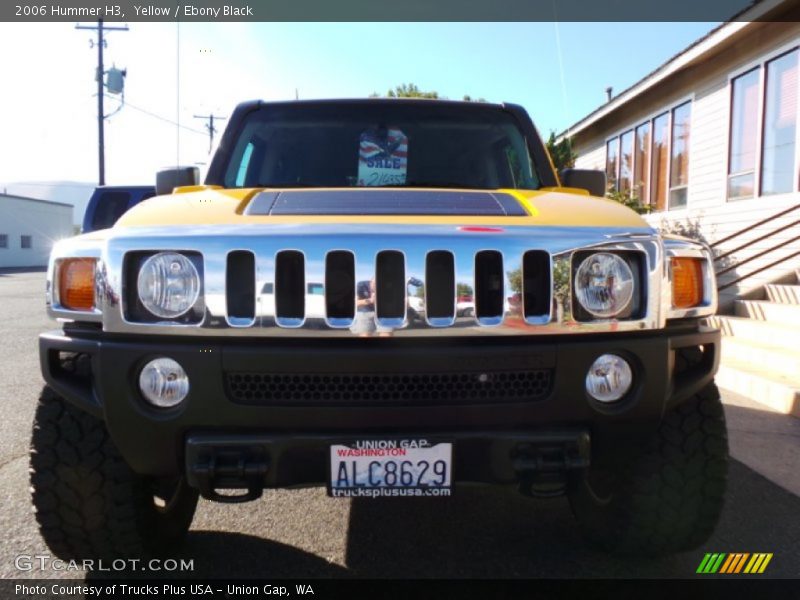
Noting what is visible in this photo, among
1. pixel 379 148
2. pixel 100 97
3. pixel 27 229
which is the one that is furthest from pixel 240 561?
pixel 27 229

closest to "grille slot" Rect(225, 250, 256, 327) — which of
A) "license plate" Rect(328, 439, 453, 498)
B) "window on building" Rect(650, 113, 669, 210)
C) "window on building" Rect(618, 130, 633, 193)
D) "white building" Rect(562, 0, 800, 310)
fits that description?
"license plate" Rect(328, 439, 453, 498)

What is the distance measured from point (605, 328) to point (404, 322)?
23.7 inches

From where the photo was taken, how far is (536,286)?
1904 millimetres

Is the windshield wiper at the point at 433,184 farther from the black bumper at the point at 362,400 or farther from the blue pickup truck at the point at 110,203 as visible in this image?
the blue pickup truck at the point at 110,203

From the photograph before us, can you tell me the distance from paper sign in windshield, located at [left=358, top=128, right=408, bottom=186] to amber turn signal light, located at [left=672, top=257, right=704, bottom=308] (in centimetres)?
143

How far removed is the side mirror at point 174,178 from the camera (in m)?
3.03

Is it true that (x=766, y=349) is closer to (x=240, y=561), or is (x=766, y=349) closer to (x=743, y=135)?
(x=743, y=135)

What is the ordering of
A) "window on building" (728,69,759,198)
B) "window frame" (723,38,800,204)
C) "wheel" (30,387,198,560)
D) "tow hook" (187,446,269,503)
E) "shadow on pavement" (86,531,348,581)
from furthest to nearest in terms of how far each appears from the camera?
"window on building" (728,69,759,198), "window frame" (723,38,800,204), "shadow on pavement" (86,531,348,581), "wheel" (30,387,198,560), "tow hook" (187,446,269,503)

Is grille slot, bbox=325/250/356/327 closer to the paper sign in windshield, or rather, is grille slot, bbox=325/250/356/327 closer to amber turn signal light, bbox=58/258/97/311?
amber turn signal light, bbox=58/258/97/311

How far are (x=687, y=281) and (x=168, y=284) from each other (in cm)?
166

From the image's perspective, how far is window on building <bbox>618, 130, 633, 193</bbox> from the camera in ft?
44.8

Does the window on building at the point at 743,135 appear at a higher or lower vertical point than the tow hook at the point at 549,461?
higher

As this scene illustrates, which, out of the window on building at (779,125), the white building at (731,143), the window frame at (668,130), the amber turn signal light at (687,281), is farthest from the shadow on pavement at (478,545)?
the window frame at (668,130)

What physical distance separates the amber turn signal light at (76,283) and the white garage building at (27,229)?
4271 cm
